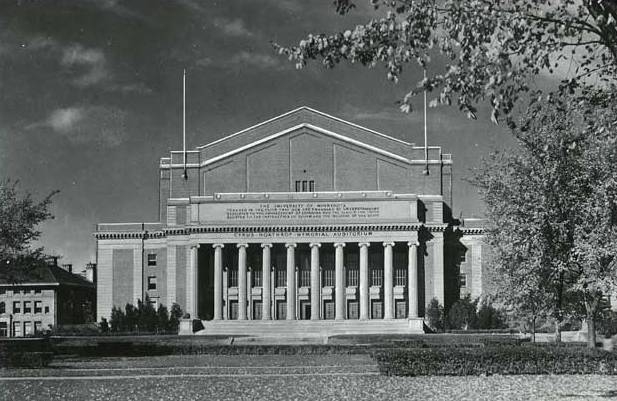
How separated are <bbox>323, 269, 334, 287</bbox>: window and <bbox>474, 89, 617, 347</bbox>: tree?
48.0m

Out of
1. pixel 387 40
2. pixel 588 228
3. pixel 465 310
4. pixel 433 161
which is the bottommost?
pixel 465 310

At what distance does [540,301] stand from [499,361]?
33.5ft

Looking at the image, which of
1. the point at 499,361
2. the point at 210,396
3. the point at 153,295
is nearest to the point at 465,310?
the point at 153,295

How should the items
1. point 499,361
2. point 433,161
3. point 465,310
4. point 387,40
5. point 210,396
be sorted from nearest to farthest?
1. point 387,40
2. point 210,396
3. point 499,361
4. point 465,310
5. point 433,161

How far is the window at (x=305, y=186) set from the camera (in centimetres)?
8824

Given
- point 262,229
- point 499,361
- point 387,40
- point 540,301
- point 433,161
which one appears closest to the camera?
point 387,40

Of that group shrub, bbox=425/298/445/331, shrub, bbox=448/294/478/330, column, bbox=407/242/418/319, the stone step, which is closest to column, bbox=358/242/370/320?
the stone step

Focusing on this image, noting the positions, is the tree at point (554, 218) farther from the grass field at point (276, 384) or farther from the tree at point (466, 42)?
the tree at point (466, 42)

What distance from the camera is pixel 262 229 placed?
83.5 m

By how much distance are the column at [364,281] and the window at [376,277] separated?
226cm

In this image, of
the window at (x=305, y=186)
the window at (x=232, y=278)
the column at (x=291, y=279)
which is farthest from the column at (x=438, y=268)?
the window at (x=232, y=278)

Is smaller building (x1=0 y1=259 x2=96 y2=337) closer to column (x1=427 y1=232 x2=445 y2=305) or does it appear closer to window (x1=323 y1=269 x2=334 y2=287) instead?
window (x1=323 y1=269 x2=334 y2=287)

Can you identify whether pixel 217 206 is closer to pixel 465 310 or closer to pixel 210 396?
pixel 465 310

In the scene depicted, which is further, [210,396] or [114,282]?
[114,282]
